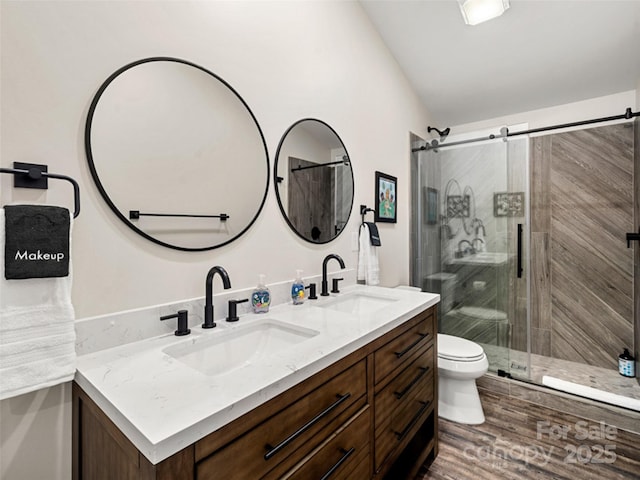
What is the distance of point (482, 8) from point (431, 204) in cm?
147

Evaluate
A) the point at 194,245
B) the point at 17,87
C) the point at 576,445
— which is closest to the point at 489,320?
the point at 576,445

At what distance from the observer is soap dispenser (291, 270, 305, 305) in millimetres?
1524

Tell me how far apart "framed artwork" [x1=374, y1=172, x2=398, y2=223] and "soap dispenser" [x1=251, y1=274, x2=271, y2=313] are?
1.23m

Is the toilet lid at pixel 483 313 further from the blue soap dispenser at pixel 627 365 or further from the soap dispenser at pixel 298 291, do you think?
the soap dispenser at pixel 298 291

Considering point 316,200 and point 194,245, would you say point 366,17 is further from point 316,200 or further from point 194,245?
point 194,245

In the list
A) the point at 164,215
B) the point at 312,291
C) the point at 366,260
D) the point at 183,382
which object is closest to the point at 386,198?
the point at 366,260

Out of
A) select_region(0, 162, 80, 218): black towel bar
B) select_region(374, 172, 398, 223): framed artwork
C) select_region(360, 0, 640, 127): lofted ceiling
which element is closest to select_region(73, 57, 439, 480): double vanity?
select_region(0, 162, 80, 218): black towel bar

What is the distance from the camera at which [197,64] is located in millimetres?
1211

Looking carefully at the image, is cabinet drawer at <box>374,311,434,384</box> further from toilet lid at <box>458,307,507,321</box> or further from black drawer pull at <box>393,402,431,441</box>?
toilet lid at <box>458,307,507,321</box>

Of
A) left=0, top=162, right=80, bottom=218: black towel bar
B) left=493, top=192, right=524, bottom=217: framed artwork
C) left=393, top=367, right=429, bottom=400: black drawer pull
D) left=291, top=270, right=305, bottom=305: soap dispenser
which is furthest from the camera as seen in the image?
left=493, top=192, right=524, bottom=217: framed artwork

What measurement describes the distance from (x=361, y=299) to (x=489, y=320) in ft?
4.87

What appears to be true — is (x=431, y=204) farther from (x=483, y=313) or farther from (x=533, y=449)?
(x=533, y=449)

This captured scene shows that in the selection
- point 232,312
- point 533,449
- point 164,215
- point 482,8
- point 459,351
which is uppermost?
point 482,8

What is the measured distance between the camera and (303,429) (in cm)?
83
